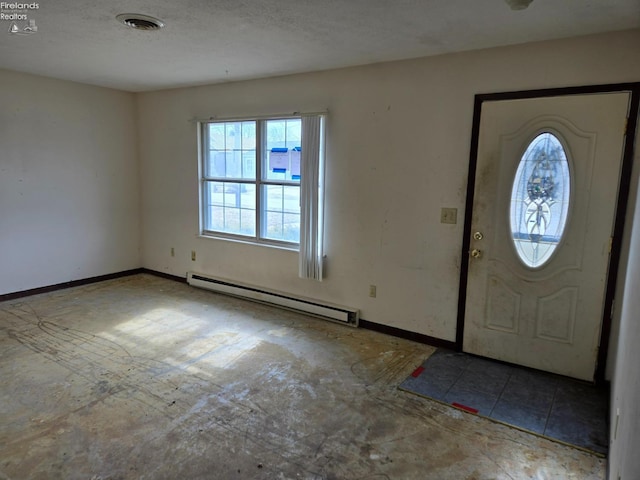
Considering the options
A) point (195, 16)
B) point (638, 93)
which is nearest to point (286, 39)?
point (195, 16)

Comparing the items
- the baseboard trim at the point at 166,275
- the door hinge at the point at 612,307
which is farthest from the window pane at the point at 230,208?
the door hinge at the point at 612,307

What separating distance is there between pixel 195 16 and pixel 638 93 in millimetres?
2788

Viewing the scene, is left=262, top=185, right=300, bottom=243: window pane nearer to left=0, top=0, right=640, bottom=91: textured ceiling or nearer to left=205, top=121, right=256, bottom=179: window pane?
left=205, top=121, right=256, bottom=179: window pane

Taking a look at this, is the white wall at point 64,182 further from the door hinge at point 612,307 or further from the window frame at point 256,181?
the door hinge at point 612,307

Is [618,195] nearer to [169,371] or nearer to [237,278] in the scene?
[169,371]

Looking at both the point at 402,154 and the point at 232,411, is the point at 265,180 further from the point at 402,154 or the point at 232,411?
the point at 232,411

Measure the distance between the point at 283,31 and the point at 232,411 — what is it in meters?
2.45

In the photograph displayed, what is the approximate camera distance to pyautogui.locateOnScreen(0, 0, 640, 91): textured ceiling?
2355 mm

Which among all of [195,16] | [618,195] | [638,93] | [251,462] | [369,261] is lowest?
[251,462]

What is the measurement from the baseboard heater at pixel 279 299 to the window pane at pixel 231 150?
1.23 meters

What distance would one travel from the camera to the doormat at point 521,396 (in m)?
2.43

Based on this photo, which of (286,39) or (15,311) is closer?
(286,39)

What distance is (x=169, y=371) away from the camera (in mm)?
3008

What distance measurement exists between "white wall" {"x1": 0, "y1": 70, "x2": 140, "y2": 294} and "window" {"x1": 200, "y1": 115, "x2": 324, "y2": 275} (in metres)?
1.24
